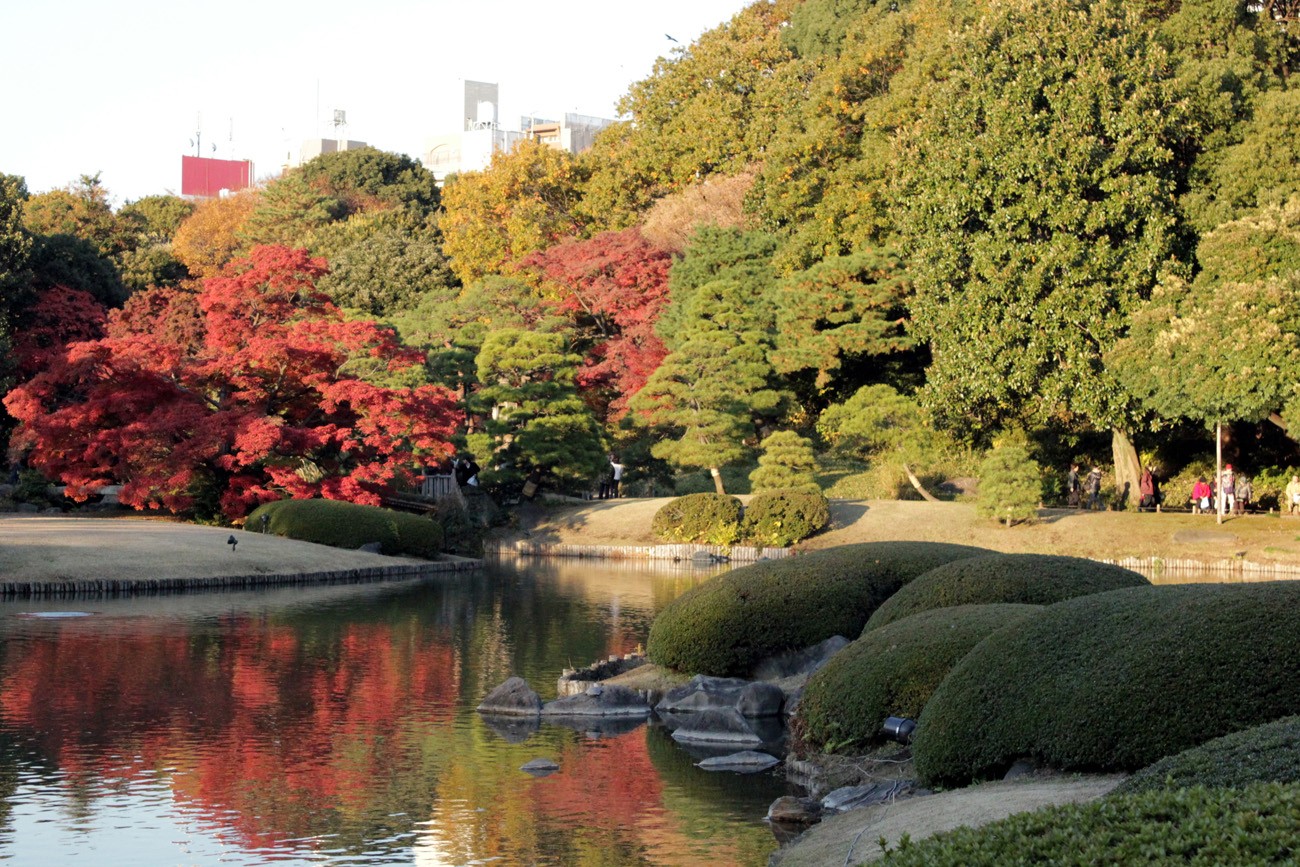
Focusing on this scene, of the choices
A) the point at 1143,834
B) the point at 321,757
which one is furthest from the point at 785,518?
the point at 1143,834

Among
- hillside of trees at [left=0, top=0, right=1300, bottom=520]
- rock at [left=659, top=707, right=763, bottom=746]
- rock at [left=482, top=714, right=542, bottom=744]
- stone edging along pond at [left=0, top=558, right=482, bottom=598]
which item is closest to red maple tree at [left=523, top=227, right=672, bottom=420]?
hillside of trees at [left=0, top=0, right=1300, bottom=520]

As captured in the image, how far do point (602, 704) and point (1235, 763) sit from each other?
7325 millimetres

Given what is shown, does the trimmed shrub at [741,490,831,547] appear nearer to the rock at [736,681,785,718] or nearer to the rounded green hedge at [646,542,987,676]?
the rounded green hedge at [646,542,987,676]

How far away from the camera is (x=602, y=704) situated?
1266cm

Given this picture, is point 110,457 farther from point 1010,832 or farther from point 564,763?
point 1010,832

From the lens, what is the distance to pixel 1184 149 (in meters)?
30.5

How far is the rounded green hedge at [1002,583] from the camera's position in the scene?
11.7 m

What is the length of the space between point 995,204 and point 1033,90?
8.18 feet

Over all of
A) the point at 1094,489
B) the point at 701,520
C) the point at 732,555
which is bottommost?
the point at 732,555

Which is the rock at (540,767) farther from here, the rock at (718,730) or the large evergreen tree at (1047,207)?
the large evergreen tree at (1047,207)

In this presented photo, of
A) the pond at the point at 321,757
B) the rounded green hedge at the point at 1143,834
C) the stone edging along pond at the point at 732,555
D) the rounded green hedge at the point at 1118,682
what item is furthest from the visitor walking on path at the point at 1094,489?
the rounded green hedge at the point at 1143,834

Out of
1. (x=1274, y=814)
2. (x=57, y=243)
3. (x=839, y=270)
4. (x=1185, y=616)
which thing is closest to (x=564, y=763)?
(x=1185, y=616)

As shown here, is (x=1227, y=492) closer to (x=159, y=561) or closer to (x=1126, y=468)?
(x=1126, y=468)

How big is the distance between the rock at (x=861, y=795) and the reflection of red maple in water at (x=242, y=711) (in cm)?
307
